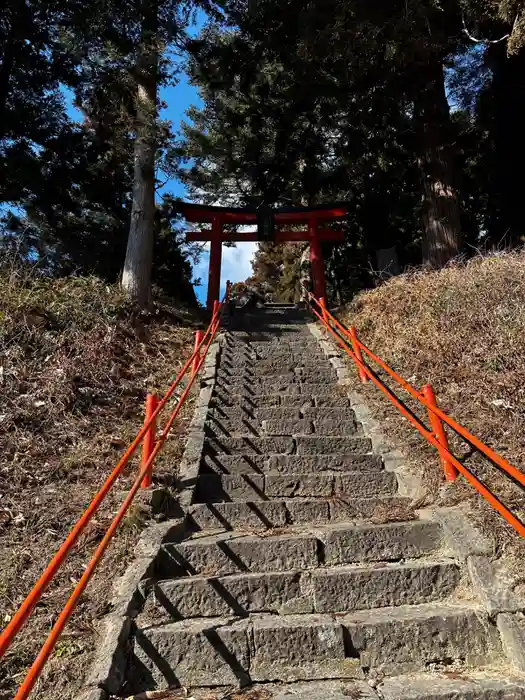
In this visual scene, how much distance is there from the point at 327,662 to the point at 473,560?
1.07 m

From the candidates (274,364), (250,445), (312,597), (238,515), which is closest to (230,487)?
(238,515)

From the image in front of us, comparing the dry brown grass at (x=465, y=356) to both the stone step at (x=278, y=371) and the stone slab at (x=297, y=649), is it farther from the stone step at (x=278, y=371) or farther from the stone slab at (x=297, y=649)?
the stone slab at (x=297, y=649)

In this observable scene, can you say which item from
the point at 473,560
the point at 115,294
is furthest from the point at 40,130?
the point at 473,560

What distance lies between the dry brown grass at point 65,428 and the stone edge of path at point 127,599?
2.6 inches

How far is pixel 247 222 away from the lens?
1405cm

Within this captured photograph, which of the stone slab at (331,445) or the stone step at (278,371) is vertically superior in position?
the stone step at (278,371)

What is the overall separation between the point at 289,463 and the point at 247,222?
1027cm

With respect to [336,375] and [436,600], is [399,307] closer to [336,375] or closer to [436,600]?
[336,375]

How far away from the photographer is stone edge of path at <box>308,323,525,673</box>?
2.74 meters

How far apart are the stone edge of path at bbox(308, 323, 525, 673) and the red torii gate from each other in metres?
9.35

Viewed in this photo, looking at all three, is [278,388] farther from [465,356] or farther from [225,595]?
[225,595]

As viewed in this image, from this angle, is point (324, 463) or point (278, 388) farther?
point (278, 388)

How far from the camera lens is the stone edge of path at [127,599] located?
100 inches

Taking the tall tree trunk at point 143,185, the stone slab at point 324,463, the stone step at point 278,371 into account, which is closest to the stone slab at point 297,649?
the stone slab at point 324,463
